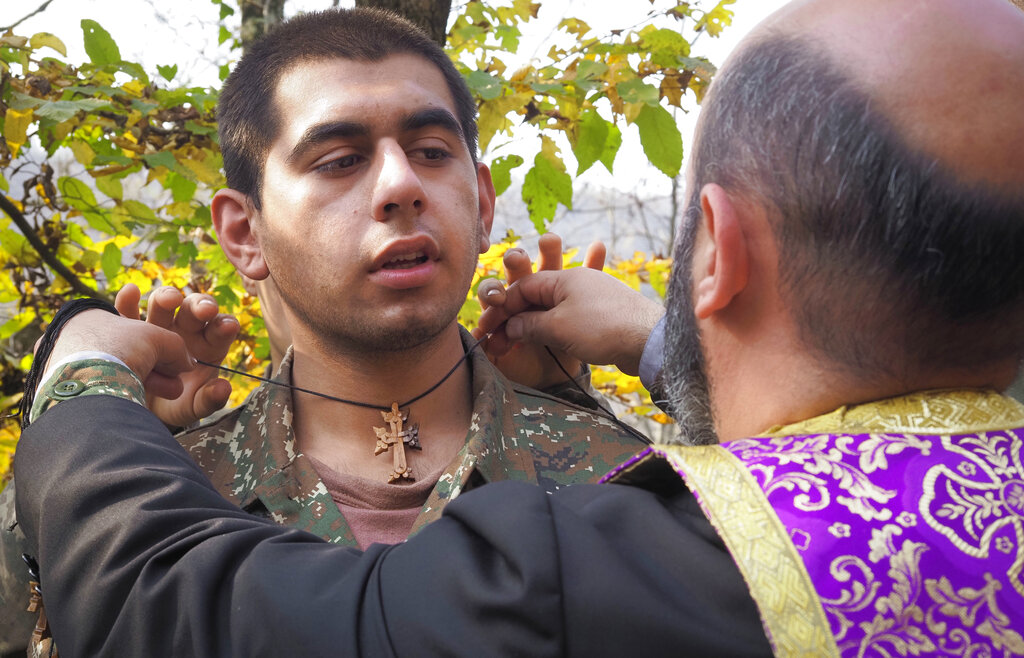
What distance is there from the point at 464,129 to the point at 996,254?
170 cm

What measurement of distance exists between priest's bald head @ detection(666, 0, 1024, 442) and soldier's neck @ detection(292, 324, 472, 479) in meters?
1.11

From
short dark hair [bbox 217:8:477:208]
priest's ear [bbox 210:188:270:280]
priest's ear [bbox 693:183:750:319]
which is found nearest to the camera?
priest's ear [bbox 693:183:750:319]

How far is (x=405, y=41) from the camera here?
102 inches

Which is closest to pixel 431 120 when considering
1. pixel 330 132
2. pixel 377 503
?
pixel 330 132

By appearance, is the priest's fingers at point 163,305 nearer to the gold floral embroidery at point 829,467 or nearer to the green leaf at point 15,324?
the gold floral embroidery at point 829,467

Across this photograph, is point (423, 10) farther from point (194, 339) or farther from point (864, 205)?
point (864, 205)

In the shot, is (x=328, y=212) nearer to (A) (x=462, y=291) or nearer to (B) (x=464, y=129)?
(A) (x=462, y=291)

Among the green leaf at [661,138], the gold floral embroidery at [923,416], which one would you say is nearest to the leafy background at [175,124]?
the green leaf at [661,138]

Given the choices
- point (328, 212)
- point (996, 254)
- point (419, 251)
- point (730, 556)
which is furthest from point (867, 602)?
point (328, 212)

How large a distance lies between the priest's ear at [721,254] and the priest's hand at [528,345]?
130 cm

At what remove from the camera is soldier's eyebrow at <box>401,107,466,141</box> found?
2.37 m

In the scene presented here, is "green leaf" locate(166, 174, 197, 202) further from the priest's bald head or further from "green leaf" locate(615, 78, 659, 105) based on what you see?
the priest's bald head

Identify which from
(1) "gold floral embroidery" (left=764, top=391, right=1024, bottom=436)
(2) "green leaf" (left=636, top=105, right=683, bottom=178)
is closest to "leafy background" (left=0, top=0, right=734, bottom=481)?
(2) "green leaf" (left=636, top=105, right=683, bottom=178)

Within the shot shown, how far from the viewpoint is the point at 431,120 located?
2.41 metres
